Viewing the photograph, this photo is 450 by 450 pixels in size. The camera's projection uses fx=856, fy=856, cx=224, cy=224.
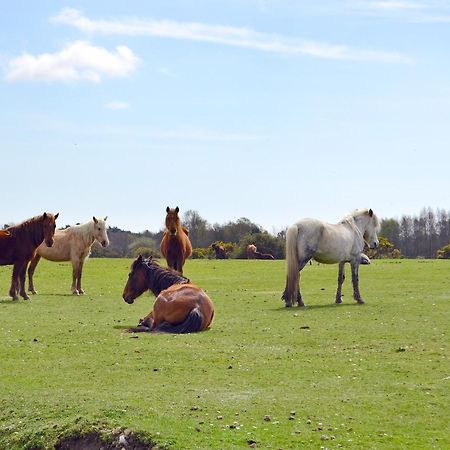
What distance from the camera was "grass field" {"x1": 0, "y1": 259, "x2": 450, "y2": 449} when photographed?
690 cm

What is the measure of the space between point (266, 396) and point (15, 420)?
7.50ft

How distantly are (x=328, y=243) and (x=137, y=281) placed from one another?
4536mm

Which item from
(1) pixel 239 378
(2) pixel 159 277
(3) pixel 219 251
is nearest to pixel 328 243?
(2) pixel 159 277

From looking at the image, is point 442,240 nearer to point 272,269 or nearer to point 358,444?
point 272,269

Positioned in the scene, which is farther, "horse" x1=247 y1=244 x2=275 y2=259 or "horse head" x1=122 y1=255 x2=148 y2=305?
"horse" x1=247 y1=244 x2=275 y2=259

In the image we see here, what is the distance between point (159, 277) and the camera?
531 inches

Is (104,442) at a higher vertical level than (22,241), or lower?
lower

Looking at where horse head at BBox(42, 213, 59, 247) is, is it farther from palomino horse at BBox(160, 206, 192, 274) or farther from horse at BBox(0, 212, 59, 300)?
palomino horse at BBox(160, 206, 192, 274)

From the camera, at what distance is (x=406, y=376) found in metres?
8.78

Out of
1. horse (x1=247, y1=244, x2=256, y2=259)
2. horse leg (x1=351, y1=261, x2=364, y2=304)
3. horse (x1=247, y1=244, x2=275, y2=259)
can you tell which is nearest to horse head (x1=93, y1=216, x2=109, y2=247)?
horse leg (x1=351, y1=261, x2=364, y2=304)

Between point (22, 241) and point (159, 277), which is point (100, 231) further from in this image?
point (159, 277)

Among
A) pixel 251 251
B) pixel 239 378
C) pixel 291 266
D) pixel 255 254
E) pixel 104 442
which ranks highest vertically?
pixel 251 251

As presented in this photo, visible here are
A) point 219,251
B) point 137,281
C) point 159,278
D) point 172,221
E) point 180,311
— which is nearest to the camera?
point 180,311

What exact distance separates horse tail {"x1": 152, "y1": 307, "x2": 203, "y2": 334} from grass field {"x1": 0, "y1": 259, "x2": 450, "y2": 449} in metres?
0.24
